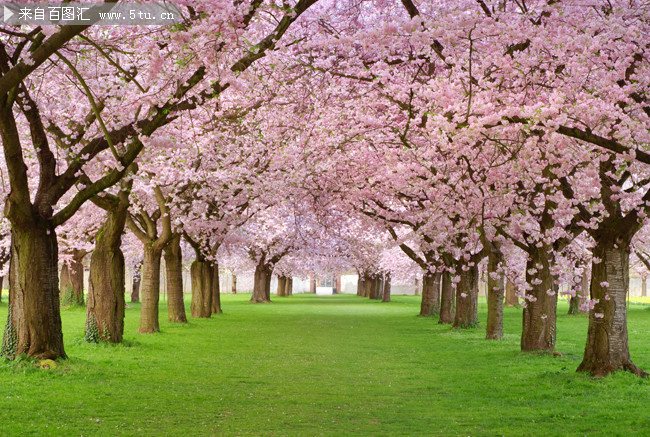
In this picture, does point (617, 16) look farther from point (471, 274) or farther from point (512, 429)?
Result: point (471, 274)

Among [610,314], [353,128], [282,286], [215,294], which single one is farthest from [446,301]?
[282,286]

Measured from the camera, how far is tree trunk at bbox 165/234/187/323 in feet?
92.4

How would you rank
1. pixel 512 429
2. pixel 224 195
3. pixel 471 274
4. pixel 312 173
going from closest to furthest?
pixel 512 429 → pixel 312 173 → pixel 224 195 → pixel 471 274

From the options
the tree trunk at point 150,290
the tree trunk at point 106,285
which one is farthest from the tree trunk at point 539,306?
the tree trunk at point 150,290

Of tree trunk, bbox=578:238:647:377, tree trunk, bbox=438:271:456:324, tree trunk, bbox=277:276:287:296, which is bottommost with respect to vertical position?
tree trunk, bbox=277:276:287:296

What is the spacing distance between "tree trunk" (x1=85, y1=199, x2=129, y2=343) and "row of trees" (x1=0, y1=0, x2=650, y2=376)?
57 mm

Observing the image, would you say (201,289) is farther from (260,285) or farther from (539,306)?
(260,285)

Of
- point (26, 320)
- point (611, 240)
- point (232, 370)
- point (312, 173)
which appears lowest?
point (232, 370)

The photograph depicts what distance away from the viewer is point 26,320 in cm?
1391

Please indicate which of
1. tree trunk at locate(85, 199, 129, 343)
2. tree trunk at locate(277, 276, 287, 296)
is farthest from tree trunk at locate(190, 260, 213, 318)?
tree trunk at locate(277, 276, 287, 296)

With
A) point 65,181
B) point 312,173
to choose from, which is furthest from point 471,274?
point 65,181

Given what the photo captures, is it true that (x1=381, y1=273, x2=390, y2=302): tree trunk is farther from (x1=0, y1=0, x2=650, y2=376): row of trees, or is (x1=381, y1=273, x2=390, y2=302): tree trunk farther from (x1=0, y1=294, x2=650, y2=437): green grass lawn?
(x1=0, y1=294, x2=650, y2=437): green grass lawn

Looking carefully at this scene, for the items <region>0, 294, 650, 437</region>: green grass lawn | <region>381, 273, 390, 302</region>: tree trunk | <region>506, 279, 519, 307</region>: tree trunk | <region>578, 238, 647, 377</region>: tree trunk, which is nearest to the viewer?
<region>0, 294, 650, 437</region>: green grass lawn

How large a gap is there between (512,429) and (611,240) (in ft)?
17.8
